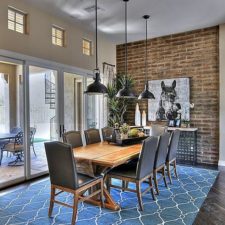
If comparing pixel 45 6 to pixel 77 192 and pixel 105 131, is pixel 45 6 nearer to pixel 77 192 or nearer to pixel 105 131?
pixel 105 131

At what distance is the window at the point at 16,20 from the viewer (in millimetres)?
3938

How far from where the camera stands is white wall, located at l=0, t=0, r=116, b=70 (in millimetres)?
3816

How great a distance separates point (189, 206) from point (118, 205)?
994 mm

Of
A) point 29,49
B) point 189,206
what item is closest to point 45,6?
point 29,49

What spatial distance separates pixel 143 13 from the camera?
14.8ft

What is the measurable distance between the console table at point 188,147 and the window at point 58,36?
10.8 ft

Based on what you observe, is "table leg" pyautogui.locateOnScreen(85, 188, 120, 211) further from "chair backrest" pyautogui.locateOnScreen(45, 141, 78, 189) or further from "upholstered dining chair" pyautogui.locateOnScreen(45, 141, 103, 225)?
"chair backrest" pyautogui.locateOnScreen(45, 141, 78, 189)

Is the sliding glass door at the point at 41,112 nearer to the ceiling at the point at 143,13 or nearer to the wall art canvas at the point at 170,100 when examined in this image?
the ceiling at the point at 143,13

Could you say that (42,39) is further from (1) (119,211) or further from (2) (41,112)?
(1) (119,211)

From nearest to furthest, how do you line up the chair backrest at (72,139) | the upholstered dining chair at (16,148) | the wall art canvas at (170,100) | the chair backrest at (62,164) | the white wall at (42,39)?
the chair backrest at (62,164) < the chair backrest at (72,139) < the white wall at (42,39) < the upholstered dining chair at (16,148) < the wall art canvas at (170,100)

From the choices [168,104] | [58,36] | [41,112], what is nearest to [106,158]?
[41,112]

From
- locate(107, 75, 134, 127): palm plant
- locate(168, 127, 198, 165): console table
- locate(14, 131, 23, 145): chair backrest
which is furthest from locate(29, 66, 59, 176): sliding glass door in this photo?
locate(168, 127, 198, 165): console table

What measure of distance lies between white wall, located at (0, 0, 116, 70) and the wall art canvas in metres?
1.94

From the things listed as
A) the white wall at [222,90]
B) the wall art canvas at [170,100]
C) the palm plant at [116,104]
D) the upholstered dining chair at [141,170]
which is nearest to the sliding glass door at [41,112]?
the palm plant at [116,104]
